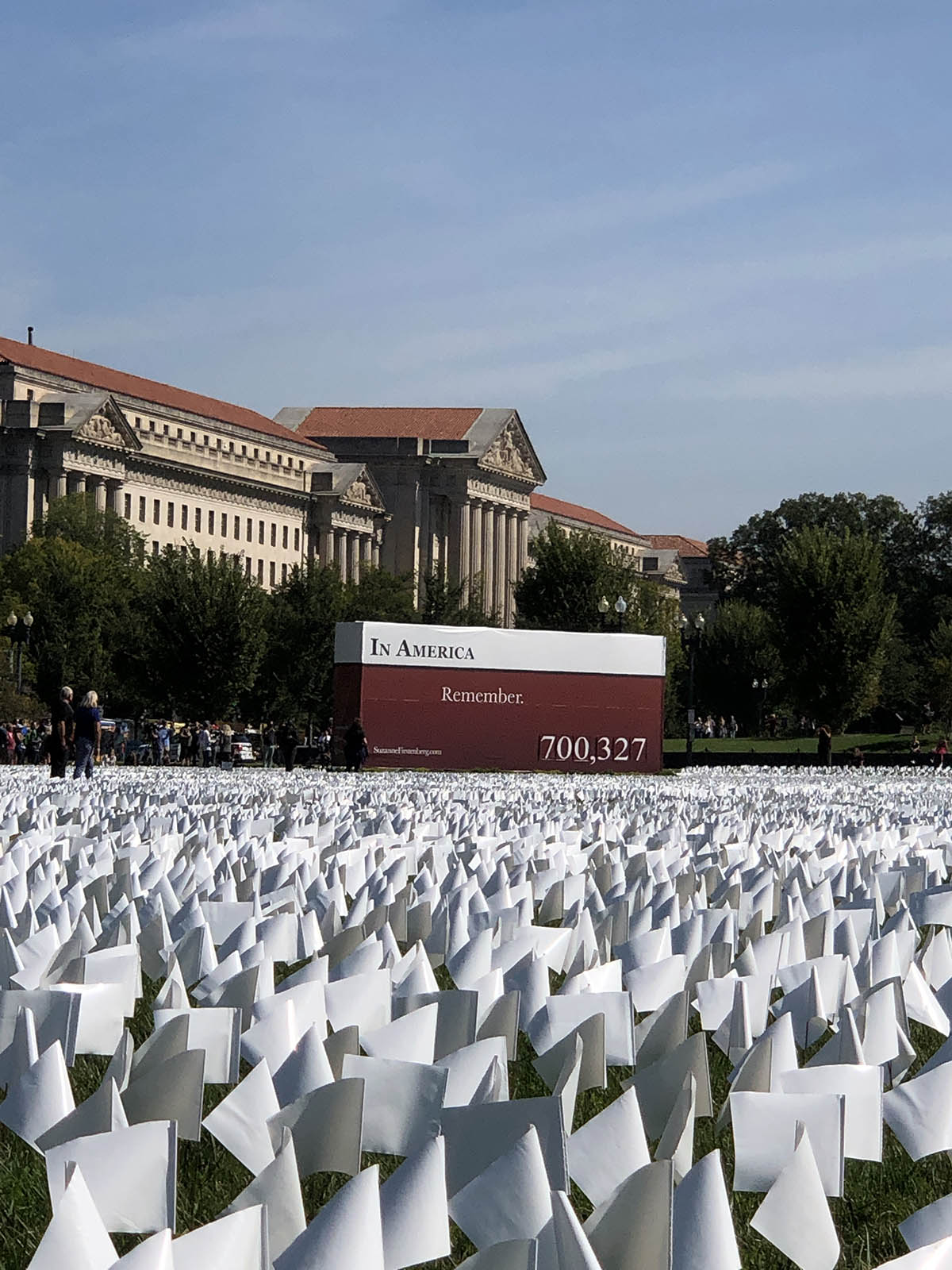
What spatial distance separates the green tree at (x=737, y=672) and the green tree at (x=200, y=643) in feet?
134

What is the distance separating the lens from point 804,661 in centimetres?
7656

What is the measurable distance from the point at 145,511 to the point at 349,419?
3685cm

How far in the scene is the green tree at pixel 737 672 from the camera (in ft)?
384

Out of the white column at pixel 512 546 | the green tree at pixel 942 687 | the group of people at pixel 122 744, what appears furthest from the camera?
the white column at pixel 512 546

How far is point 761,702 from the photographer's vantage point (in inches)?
4636

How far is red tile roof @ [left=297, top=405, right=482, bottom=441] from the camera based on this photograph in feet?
521

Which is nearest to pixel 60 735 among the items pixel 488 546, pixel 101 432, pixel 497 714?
pixel 497 714

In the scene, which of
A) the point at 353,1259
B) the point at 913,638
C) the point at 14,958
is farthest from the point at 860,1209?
the point at 913,638

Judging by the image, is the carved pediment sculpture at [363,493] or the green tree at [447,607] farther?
the carved pediment sculpture at [363,493]

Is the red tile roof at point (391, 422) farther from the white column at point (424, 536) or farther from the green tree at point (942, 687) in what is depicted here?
the green tree at point (942, 687)

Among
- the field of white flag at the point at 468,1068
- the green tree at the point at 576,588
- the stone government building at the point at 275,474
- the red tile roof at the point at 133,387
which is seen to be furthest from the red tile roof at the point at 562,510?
the field of white flag at the point at 468,1068

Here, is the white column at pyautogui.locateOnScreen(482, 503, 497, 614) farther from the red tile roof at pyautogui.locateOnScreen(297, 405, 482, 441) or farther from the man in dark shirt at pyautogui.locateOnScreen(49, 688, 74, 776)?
the man in dark shirt at pyautogui.locateOnScreen(49, 688, 74, 776)

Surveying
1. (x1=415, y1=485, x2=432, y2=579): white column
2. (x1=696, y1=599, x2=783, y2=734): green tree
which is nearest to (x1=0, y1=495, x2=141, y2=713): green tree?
(x1=696, y1=599, x2=783, y2=734): green tree

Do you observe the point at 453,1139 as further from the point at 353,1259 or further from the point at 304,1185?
the point at 353,1259
